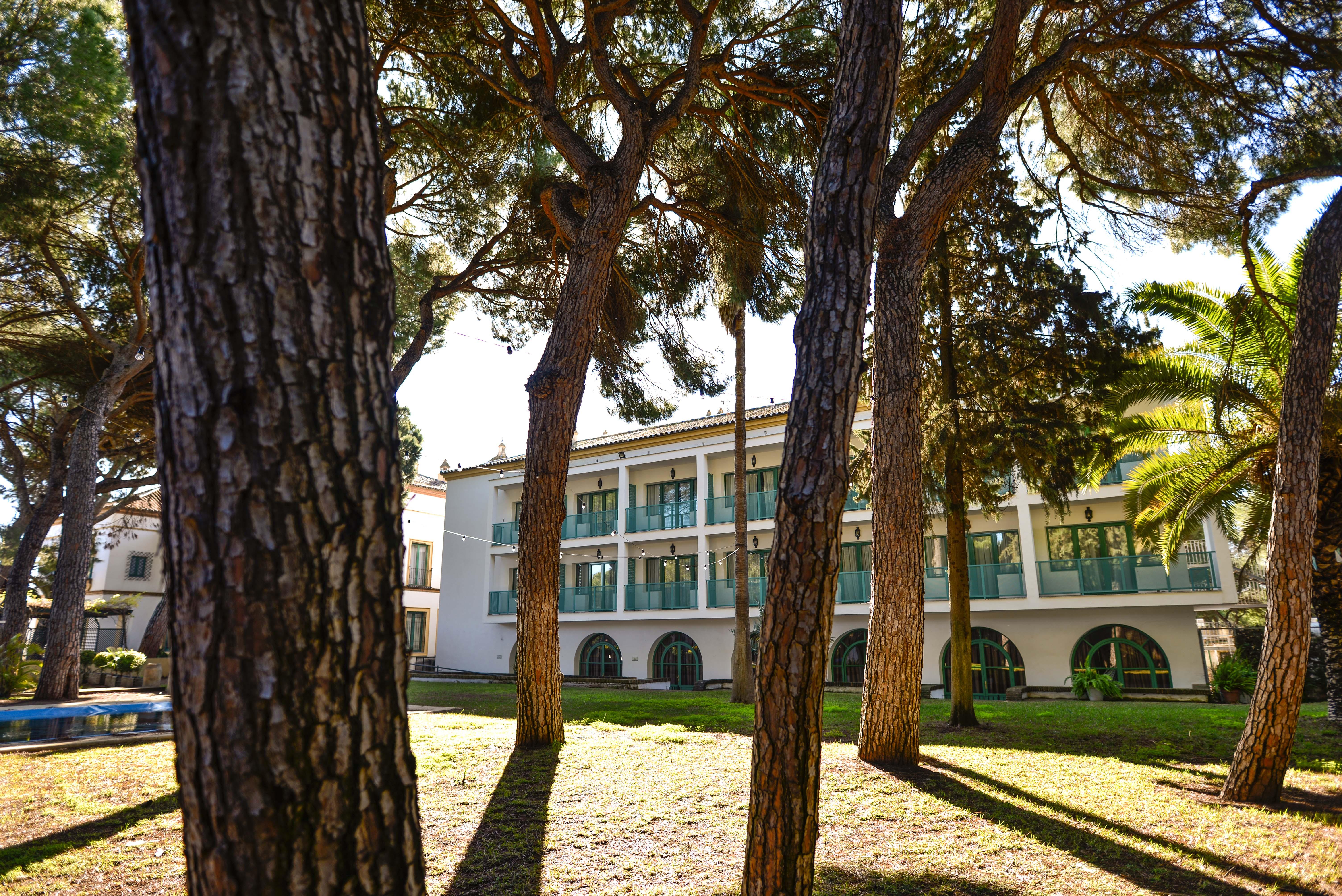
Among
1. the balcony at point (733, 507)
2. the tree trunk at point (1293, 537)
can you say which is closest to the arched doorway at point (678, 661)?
the balcony at point (733, 507)

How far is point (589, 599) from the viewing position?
999 inches

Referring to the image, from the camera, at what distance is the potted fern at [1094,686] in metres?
16.8

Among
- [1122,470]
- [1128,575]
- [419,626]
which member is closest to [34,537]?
[419,626]

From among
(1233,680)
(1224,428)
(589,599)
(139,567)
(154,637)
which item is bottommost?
(1233,680)

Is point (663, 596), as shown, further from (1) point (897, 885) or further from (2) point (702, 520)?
(1) point (897, 885)

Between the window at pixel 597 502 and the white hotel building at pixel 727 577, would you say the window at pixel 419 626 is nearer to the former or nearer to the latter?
the white hotel building at pixel 727 577

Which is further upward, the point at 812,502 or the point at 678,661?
the point at 812,502

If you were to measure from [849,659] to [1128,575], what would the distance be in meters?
7.13

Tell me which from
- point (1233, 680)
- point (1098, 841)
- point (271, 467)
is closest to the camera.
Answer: point (271, 467)

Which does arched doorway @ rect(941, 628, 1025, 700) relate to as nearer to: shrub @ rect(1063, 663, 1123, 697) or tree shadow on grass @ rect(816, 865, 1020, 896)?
shrub @ rect(1063, 663, 1123, 697)

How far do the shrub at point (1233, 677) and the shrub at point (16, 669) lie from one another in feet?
72.0

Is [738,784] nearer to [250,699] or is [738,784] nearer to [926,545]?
[250,699]

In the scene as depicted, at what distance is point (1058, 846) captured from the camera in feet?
14.8

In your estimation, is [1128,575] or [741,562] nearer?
[741,562]
